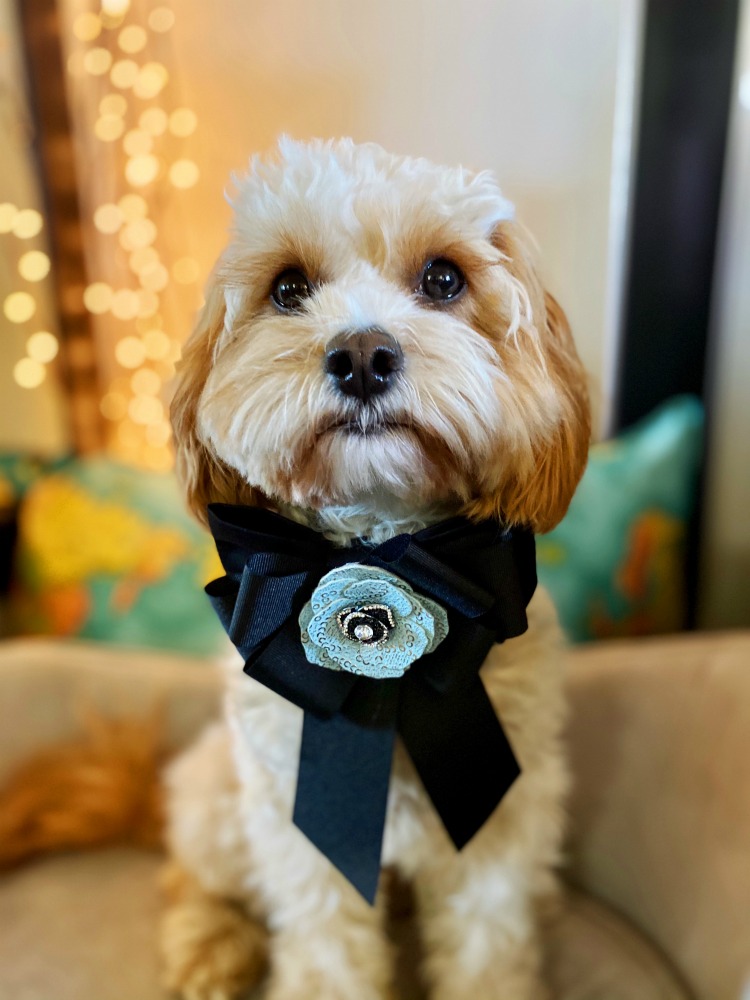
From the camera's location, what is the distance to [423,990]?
36.3 inches

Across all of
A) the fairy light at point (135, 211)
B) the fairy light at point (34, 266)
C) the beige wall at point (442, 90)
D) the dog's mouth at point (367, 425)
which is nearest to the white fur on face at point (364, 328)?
the dog's mouth at point (367, 425)

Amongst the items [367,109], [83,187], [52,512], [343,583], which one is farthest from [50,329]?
[343,583]

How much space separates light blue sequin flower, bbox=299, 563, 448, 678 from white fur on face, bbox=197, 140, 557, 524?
7 centimetres

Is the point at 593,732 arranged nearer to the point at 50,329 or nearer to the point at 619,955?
the point at 619,955

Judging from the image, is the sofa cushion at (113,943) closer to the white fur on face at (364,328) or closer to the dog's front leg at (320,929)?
the dog's front leg at (320,929)

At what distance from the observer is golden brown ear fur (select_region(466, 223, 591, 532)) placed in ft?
2.16

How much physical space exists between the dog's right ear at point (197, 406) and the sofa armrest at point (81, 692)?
611 mm

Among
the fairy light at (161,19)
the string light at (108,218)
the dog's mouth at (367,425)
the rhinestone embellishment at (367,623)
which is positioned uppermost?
the fairy light at (161,19)

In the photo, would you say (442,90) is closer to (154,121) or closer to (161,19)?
(161,19)

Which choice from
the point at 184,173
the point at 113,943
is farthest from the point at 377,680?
the point at 184,173

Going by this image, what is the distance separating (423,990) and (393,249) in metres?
0.83

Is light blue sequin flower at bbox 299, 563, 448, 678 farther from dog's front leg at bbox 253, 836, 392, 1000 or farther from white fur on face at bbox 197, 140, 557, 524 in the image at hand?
dog's front leg at bbox 253, 836, 392, 1000

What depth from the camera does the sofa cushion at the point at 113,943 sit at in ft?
2.93

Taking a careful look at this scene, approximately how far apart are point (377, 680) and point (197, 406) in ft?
0.98
